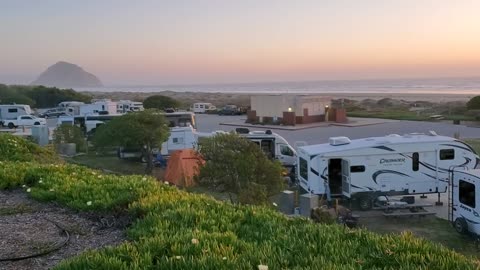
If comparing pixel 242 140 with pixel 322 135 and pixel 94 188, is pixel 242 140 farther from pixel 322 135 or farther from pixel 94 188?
pixel 322 135

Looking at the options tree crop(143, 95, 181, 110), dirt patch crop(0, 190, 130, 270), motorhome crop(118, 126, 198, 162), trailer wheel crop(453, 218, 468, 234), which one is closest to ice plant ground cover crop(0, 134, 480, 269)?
dirt patch crop(0, 190, 130, 270)

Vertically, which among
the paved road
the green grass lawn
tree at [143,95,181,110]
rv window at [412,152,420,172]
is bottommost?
the paved road

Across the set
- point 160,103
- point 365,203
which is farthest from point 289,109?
point 365,203

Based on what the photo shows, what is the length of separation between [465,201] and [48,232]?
9.01 meters

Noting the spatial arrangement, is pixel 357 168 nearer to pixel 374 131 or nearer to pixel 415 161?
pixel 415 161

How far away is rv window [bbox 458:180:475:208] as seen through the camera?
421 inches

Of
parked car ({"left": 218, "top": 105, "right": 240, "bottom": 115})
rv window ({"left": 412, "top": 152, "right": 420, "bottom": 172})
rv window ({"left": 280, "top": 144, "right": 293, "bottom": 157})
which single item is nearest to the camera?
rv window ({"left": 412, "top": 152, "right": 420, "bottom": 172})

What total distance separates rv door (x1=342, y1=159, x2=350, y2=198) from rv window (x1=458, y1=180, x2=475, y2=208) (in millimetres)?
3208

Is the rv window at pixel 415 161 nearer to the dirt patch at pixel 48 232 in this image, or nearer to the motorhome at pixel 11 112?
the dirt patch at pixel 48 232

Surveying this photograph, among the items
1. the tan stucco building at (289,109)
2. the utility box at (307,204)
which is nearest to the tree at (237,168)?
the utility box at (307,204)

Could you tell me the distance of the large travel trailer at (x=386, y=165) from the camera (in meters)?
13.8

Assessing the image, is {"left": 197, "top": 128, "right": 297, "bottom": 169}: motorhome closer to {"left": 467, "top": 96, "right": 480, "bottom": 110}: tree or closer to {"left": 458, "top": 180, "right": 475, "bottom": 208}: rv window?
{"left": 458, "top": 180, "right": 475, "bottom": 208}: rv window

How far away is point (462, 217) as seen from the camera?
11.0 meters

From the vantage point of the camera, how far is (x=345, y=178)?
14.0 meters
